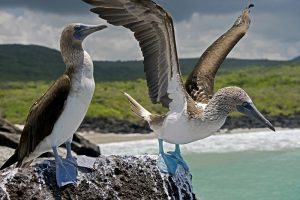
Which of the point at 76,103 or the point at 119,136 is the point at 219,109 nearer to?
the point at 76,103

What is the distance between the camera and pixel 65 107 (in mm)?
6188

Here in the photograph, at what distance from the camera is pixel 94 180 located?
658 cm

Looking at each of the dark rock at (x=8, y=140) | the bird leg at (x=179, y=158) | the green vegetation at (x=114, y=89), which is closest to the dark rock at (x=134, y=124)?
the green vegetation at (x=114, y=89)

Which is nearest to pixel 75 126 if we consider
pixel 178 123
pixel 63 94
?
pixel 63 94

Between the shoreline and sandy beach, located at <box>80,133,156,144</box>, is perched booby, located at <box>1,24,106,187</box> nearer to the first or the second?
the shoreline

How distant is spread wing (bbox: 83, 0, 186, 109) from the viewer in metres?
6.67

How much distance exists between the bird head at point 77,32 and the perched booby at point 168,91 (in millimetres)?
281

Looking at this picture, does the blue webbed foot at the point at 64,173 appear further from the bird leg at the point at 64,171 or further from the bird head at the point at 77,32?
the bird head at the point at 77,32

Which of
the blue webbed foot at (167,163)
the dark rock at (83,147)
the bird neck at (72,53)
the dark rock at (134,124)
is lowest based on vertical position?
the dark rock at (134,124)

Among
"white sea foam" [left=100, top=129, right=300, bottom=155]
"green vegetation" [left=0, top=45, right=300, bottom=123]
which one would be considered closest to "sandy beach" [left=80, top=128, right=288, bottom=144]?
"white sea foam" [left=100, top=129, right=300, bottom=155]

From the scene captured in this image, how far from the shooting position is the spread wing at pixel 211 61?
785cm

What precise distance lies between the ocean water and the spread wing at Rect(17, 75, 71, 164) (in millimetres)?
12916

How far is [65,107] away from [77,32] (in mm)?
729

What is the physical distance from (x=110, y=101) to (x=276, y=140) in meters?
22.3
